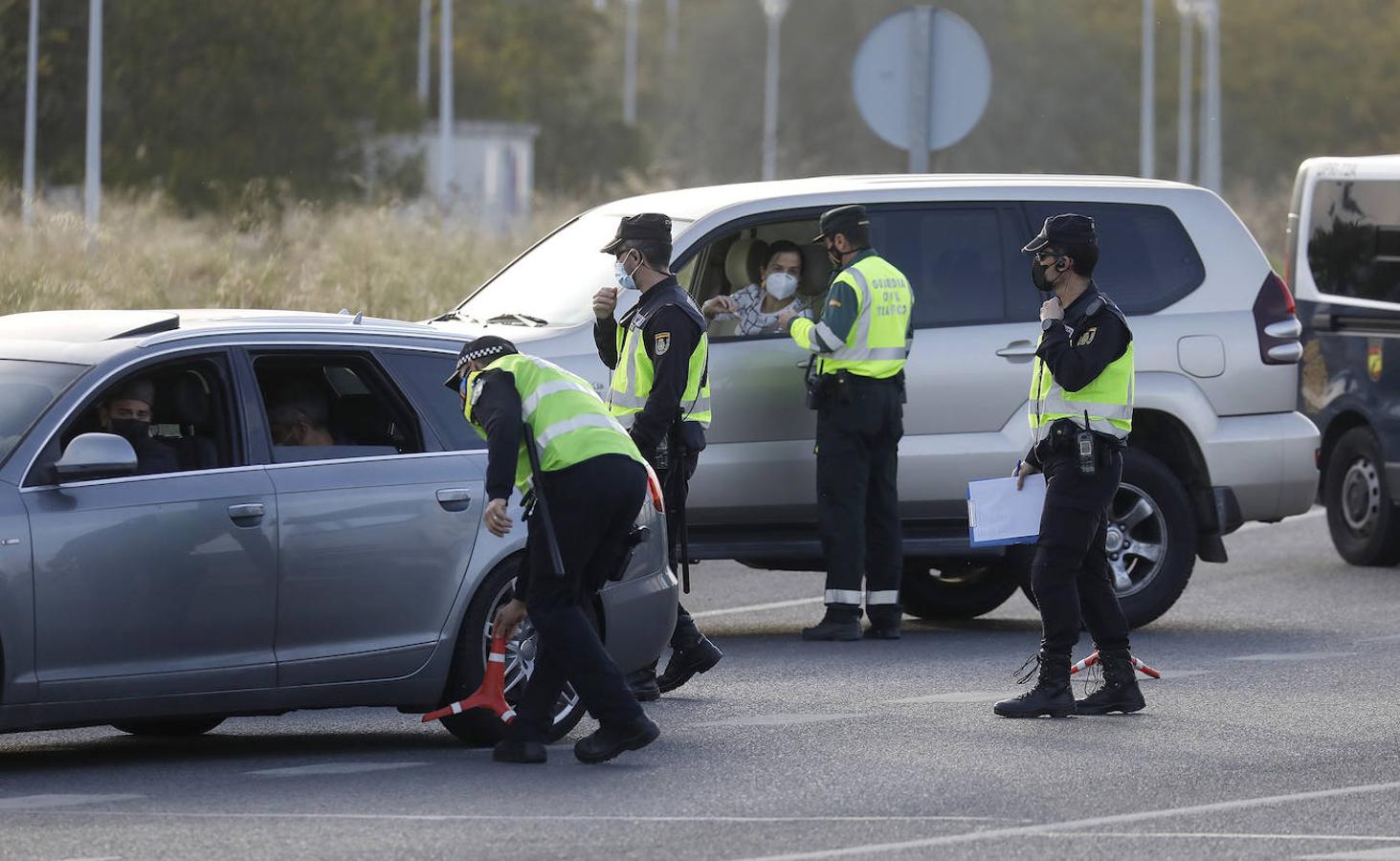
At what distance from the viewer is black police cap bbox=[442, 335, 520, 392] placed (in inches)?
323

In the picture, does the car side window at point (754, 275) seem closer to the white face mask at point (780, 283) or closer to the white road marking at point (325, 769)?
the white face mask at point (780, 283)

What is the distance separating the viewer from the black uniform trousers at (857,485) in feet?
37.1

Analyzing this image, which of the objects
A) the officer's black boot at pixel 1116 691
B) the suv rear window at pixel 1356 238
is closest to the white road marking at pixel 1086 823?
the officer's black boot at pixel 1116 691

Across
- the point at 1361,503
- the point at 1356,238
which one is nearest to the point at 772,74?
the point at 1356,238

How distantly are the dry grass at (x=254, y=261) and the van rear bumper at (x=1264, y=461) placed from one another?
810 centimetres

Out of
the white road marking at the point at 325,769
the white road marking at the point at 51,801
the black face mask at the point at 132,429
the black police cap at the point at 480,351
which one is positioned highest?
the black police cap at the point at 480,351

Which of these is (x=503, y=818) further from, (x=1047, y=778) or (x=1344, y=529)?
(x=1344, y=529)

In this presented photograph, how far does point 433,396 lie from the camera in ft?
28.9

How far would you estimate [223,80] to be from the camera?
1590 inches

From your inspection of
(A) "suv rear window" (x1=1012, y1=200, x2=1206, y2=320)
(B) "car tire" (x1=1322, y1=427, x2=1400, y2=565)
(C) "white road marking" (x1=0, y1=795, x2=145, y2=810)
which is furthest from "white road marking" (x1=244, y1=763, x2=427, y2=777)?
(B) "car tire" (x1=1322, y1=427, x2=1400, y2=565)

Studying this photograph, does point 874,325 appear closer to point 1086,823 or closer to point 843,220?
point 843,220

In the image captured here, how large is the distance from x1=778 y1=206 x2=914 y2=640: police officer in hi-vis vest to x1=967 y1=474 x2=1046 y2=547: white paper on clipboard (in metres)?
1.56

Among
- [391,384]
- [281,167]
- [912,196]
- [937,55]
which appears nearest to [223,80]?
[281,167]

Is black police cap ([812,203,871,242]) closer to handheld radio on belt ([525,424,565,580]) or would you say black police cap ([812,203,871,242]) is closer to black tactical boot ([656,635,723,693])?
black tactical boot ([656,635,723,693])
